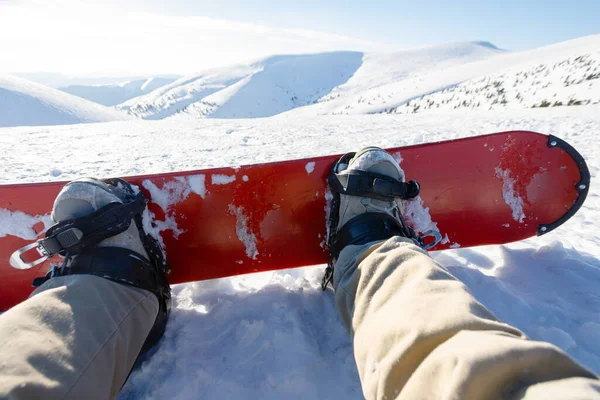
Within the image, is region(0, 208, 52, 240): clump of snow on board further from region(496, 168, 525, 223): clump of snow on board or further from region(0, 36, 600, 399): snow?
region(496, 168, 525, 223): clump of snow on board

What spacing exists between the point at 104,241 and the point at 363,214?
985 mm

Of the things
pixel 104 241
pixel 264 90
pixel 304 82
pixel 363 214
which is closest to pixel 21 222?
pixel 104 241

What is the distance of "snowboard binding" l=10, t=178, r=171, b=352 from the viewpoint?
1.05 meters

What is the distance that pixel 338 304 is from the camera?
104 cm

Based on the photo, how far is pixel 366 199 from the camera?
1.39 meters

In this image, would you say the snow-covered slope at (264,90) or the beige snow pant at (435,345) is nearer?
the beige snow pant at (435,345)

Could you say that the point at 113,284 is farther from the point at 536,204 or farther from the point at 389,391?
the point at 536,204

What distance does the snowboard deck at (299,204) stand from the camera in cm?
144

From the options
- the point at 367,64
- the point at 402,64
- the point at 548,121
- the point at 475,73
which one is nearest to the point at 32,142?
the point at 548,121

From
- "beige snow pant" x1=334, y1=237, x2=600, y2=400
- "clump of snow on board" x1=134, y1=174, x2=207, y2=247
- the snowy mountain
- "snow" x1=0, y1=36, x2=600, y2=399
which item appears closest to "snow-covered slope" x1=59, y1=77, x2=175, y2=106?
the snowy mountain

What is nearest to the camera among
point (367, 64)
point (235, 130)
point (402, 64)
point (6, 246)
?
point (6, 246)

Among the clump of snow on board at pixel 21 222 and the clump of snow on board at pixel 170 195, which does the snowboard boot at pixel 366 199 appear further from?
the clump of snow on board at pixel 21 222

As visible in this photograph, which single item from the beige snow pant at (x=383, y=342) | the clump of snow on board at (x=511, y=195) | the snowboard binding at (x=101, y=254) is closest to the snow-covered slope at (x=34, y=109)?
the snowboard binding at (x=101, y=254)

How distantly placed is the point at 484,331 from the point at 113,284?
0.99 metres
